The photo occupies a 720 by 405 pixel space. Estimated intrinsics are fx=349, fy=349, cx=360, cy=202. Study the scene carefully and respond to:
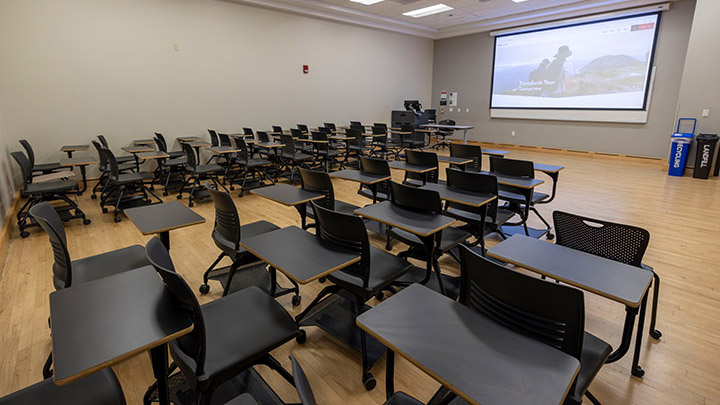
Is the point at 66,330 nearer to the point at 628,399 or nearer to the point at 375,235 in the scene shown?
the point at 628,399

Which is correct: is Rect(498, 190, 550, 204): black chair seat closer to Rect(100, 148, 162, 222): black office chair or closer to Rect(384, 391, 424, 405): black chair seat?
Rect(384, 391, 424, 405): black chair seat

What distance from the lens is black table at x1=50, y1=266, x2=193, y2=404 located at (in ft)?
3.46

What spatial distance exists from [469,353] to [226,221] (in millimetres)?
1972

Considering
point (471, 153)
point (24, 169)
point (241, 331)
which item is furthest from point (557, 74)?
point (24, 169)

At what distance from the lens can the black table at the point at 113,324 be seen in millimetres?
1054

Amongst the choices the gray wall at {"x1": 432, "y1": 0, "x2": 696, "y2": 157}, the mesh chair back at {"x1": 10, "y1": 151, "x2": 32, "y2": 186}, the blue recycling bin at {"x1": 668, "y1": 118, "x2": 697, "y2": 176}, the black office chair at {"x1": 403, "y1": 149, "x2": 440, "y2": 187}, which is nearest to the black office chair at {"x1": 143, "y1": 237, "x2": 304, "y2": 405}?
the black office chair at {"x1": 403, "y1": 149, "x2": 440, "y2": 187}

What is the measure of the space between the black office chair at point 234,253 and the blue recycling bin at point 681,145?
7897 millimetres

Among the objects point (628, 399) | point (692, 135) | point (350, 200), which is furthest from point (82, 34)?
point (692, 135)

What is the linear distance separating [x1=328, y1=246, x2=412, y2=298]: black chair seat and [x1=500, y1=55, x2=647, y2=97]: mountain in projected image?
8.95 metres

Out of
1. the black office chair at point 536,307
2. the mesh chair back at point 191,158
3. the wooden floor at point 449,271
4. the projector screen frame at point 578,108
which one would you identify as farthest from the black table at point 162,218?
the projector screen frame at point 578,108

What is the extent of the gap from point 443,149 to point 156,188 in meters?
8.03

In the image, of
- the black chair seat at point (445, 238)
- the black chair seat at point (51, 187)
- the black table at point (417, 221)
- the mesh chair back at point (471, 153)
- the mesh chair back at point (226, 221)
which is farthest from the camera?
the mesh chair back at point (471, 153)

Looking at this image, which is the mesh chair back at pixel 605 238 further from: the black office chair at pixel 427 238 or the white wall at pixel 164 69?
the white wall at pixel 164 69

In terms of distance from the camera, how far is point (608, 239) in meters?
2.01
